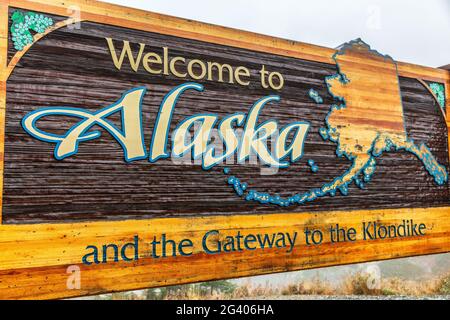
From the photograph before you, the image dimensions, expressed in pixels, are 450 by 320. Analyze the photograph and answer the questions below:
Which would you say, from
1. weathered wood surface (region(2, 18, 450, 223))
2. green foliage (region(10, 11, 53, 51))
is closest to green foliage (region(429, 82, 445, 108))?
weathered wood surface (region(2, 18, 450, 223))

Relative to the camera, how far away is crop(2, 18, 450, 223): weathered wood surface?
3.97 metres

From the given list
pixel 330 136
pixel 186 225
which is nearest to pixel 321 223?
pixel 330 136

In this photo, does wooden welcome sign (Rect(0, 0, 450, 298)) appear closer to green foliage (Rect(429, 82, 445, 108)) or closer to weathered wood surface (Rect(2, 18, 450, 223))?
weathered wood surface (Rect(2, 18, 450, 223))

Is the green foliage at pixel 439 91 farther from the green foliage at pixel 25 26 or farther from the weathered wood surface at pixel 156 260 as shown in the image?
the green foliage at pixel 25 26

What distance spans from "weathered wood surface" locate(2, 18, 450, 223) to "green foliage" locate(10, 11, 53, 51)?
98 millimetres

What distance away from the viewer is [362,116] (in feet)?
20.3

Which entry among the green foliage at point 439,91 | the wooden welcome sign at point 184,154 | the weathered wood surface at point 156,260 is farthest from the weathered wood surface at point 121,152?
the green foliage at point 439,91

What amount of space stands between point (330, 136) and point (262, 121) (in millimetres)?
1206

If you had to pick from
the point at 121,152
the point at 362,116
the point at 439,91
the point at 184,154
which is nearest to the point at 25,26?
the point at 121,152

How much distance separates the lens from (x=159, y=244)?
4469 mm

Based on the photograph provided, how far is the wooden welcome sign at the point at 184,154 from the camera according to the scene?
3.99 meters

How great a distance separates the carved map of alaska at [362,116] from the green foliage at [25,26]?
3.87 m

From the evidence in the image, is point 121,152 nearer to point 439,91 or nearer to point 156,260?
point 156,260

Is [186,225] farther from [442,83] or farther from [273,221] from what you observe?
[442,83]
